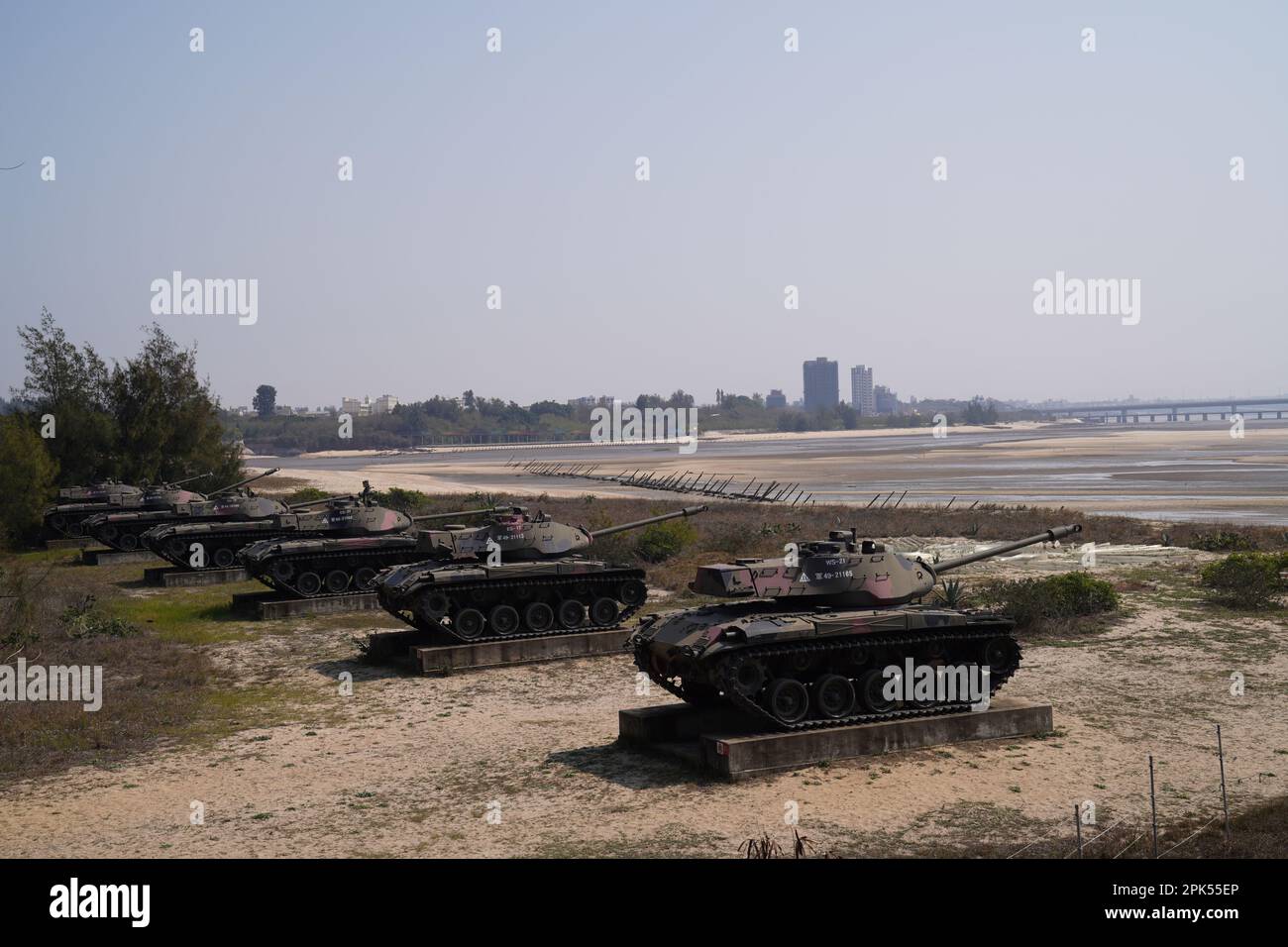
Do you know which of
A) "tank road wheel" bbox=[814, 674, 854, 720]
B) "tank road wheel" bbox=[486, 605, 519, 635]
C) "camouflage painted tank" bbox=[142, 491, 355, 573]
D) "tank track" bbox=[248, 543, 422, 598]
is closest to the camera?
"tank road wheel" bbox=[814, 674, 854, 720]

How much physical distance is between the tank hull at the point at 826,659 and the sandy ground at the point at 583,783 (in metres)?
0.81

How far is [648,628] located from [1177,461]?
81.0 m

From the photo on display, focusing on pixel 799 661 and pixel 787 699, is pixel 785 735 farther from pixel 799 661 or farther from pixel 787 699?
pixel 799 661

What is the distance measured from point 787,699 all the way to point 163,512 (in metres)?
32.9

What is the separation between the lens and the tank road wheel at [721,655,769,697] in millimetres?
13883

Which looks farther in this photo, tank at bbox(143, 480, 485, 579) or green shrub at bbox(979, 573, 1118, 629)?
tank at bbox(143, 480, 485, 579)

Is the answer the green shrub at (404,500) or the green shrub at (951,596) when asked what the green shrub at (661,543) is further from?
the green shrub at (404,500)

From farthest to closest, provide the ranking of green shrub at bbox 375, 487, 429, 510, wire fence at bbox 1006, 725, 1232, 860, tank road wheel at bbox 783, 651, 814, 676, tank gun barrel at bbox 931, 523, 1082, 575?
1. green shrub at bbox 375, 487, 429, 510
2. tank gun barrel at bbox 931, 523, 1082, 575
3. tank road wheel at bbox 783, 651, 814, 676
4. wire fence at bbox 1006, 725, 1232, 860

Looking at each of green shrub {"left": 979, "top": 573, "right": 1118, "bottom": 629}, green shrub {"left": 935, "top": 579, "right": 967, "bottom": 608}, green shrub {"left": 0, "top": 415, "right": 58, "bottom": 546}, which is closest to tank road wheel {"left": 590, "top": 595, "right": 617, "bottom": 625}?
green shrub {"left": 935, "top": 579, "right": 967, "bottom": 608}

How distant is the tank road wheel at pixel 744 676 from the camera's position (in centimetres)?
1388

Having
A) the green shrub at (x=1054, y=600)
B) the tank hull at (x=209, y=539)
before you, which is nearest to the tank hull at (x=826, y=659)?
the green shrub at (x=1054, y=600)

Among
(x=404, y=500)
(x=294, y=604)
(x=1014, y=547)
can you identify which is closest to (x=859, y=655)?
(x=1014, y=547)

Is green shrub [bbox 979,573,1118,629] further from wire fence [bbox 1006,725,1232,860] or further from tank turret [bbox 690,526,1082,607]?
wire fence [bbox 1006,725,1232,860]
